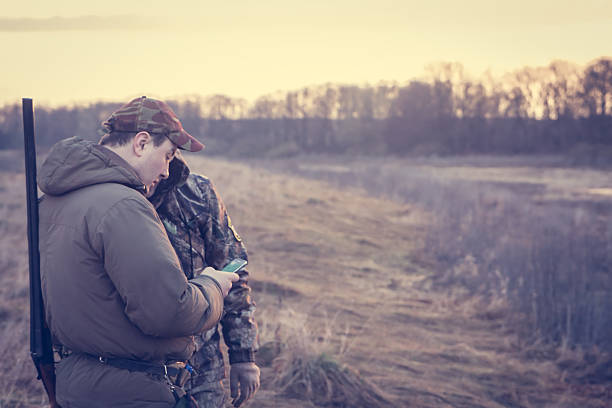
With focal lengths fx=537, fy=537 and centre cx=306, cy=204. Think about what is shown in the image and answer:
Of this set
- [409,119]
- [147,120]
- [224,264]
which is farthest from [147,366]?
[409,119]

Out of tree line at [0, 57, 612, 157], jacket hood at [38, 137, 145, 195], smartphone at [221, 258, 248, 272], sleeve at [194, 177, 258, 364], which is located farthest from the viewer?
tree line at [0, 57, 612, 157]

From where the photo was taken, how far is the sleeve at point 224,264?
2.29 metres

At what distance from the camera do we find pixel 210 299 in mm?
1741

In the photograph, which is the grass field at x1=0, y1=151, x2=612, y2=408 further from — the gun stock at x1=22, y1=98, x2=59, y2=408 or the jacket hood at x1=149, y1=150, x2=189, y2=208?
the jacket hood at x1=149, y1=150, x2=189, y2=208

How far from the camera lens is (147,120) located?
179 centimetres

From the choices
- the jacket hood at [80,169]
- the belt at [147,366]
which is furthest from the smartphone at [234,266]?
the jacket hood at [80,169]

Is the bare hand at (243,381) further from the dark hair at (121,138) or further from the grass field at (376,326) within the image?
the grass field at (376,326)

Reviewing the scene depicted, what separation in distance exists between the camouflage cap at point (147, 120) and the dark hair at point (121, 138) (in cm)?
1

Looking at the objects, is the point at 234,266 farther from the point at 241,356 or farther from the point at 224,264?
the point at 241,356

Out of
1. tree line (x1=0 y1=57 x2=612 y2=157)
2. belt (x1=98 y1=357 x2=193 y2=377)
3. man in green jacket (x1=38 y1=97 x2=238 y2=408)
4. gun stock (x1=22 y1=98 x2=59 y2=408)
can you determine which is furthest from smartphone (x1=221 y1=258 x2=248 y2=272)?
tree line (x1=0 y1=57 x2=612 y2=157)

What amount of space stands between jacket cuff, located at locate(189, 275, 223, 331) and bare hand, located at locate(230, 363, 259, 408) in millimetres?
636

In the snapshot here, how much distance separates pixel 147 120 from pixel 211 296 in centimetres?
62

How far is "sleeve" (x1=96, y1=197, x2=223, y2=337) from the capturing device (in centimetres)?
Answer: 155

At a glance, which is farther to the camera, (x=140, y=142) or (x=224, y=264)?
(x=224, y=264)
